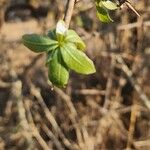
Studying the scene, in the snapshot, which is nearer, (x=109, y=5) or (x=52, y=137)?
(x=109, y=5)

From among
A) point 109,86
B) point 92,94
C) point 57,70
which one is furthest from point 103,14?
point 92,94

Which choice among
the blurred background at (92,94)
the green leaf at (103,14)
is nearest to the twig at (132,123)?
the blurred background at (92,94)

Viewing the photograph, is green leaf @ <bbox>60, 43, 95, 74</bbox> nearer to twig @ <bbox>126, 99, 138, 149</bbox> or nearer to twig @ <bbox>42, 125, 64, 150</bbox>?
twig @ <bbox>42, 125, 64, 150</bbox>

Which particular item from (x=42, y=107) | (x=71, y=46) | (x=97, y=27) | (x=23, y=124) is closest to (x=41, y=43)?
(x=71, y=46)

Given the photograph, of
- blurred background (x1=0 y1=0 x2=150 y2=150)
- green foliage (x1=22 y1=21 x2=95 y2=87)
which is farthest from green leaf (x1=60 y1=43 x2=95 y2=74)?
blurred background (x1=0 y1=0 x2=150 y2=150)

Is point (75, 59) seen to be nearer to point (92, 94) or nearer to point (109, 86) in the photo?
point (109, 86)

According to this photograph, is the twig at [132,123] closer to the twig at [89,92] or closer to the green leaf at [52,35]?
the twig at [89,92]

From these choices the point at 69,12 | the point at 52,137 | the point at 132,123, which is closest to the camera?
the point at 69,12
